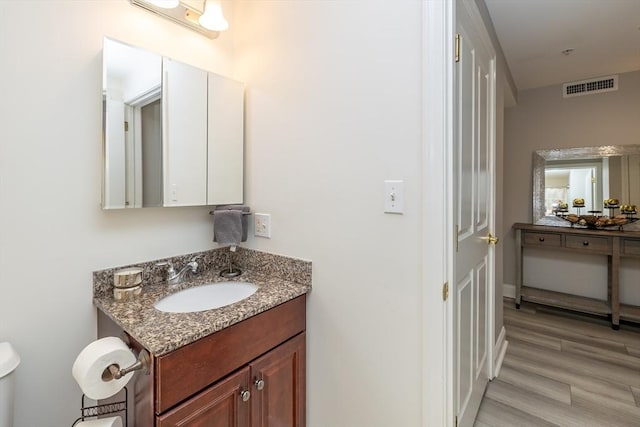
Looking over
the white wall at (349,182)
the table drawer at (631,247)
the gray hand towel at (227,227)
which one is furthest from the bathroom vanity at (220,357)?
the table drawer at (631,247)

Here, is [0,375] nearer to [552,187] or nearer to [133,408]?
[133,408]

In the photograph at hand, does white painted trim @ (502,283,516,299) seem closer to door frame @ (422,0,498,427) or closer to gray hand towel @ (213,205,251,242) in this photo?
door frame @ (422,0,498,427)

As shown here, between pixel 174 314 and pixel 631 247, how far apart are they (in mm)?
3534

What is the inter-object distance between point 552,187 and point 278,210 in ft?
10.5

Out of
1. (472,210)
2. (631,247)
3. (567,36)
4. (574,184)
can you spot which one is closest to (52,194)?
(472,210)

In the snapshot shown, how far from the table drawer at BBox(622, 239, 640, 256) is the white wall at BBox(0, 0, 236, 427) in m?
3.72

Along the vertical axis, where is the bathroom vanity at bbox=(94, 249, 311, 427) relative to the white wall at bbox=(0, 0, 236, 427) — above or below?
below

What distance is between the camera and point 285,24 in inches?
54.3

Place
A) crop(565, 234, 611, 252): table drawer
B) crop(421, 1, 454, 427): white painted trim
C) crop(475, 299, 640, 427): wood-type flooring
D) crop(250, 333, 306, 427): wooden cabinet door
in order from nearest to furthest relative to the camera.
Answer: crop(421, 1, 454, 427): white painted trim → crop(250, 333, 306, 427): wooden cabinet door → crop(475, 299, 640, 427): wood-type flooring → crop(565, 234, 611, 252): table drawer

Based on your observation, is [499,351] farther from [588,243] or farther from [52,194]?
[52,194]

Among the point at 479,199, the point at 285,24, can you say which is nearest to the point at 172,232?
the point at 285,24

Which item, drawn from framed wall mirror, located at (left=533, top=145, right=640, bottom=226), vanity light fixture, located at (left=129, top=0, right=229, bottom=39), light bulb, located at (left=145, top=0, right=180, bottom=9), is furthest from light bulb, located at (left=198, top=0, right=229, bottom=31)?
framed wall mirror, located at (left=533, top=145, right=640, bottom=226)

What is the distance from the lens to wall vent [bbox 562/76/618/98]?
9.11ft

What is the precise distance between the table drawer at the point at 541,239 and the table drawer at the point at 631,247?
0.44 metres
